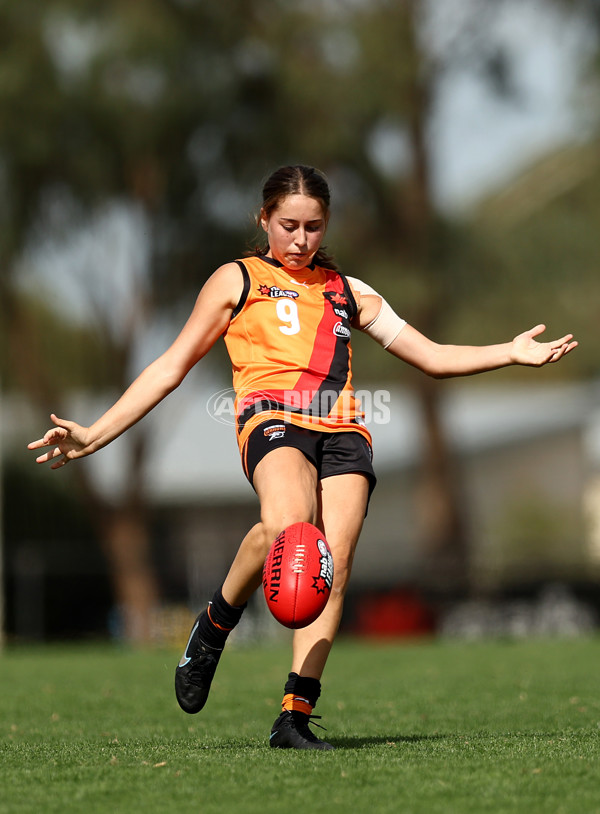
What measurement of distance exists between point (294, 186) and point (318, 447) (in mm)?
1020

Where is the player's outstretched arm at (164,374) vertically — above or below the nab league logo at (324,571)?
above

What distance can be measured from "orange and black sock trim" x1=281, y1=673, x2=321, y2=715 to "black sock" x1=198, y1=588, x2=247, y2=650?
410 millimetres

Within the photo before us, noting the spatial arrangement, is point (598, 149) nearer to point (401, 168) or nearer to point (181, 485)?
point (401, 168)

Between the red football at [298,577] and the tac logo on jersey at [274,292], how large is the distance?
39.0 inches

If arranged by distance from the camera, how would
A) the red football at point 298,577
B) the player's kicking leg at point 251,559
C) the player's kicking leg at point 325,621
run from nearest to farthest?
the red football at point 298,577
the player's kicking leg at point 251,559
the player's kicking leg at point 325,621

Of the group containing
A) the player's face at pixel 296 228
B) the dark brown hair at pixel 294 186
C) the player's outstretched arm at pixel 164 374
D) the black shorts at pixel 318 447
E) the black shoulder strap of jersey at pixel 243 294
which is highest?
the dark brown hair at pixel 294 186

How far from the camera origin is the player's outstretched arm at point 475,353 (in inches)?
199

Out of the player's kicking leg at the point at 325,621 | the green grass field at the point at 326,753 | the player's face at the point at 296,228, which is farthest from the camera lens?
the player's face at the point at 296,228

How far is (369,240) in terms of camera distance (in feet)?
75.2

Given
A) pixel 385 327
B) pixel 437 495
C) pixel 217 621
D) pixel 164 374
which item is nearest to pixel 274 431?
pixel 164 374

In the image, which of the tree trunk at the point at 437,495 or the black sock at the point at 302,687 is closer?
the black sock at the point at 302,687

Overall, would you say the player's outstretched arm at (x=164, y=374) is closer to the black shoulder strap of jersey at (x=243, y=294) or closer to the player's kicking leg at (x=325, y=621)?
the black shoulder strap of jersey at (x=243, y=294)

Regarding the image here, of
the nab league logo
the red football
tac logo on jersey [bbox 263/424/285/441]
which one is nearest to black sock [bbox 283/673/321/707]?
the red football

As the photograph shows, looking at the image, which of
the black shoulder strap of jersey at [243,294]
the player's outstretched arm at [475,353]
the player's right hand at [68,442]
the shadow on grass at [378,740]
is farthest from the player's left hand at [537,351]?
the player's right hand at [68,442]
